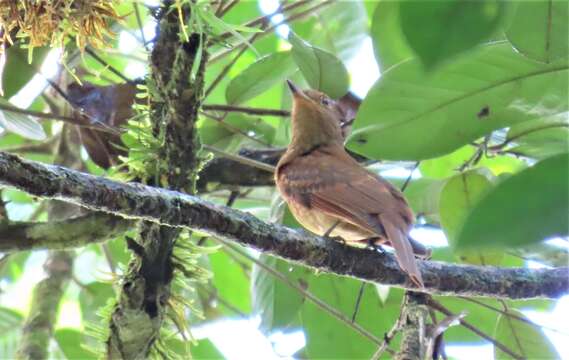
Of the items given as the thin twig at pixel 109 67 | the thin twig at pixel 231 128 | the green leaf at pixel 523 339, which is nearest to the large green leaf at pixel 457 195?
the green leaf at pixel 523 339

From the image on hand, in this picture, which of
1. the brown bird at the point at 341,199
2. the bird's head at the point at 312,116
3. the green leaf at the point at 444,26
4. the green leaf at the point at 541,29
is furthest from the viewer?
the bird's head at the point at 312,116

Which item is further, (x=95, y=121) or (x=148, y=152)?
(x=95, y=121)

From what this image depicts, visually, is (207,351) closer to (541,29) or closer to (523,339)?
(523,339)

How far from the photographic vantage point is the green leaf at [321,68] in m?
2.21

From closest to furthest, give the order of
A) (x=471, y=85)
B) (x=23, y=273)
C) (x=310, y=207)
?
(x=471, y=85)
(x=310, y=207)
(x=23, y=273)

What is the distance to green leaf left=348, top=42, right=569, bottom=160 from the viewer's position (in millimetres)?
1462

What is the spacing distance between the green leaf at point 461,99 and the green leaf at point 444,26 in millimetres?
1012

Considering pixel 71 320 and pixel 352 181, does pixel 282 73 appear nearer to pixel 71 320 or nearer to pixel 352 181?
pixel 352 181

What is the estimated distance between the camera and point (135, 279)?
6.40 ft

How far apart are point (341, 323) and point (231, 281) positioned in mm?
1039

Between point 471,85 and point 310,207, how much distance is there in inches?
41.0

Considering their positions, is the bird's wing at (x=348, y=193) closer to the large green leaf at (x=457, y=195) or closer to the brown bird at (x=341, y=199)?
the brown bird at (x=341, y=199)

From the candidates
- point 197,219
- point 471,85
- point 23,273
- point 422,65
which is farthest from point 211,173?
point 422,65

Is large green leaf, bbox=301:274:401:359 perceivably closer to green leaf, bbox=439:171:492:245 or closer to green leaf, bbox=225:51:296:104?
green leaf, bbox=439:171:492:245
